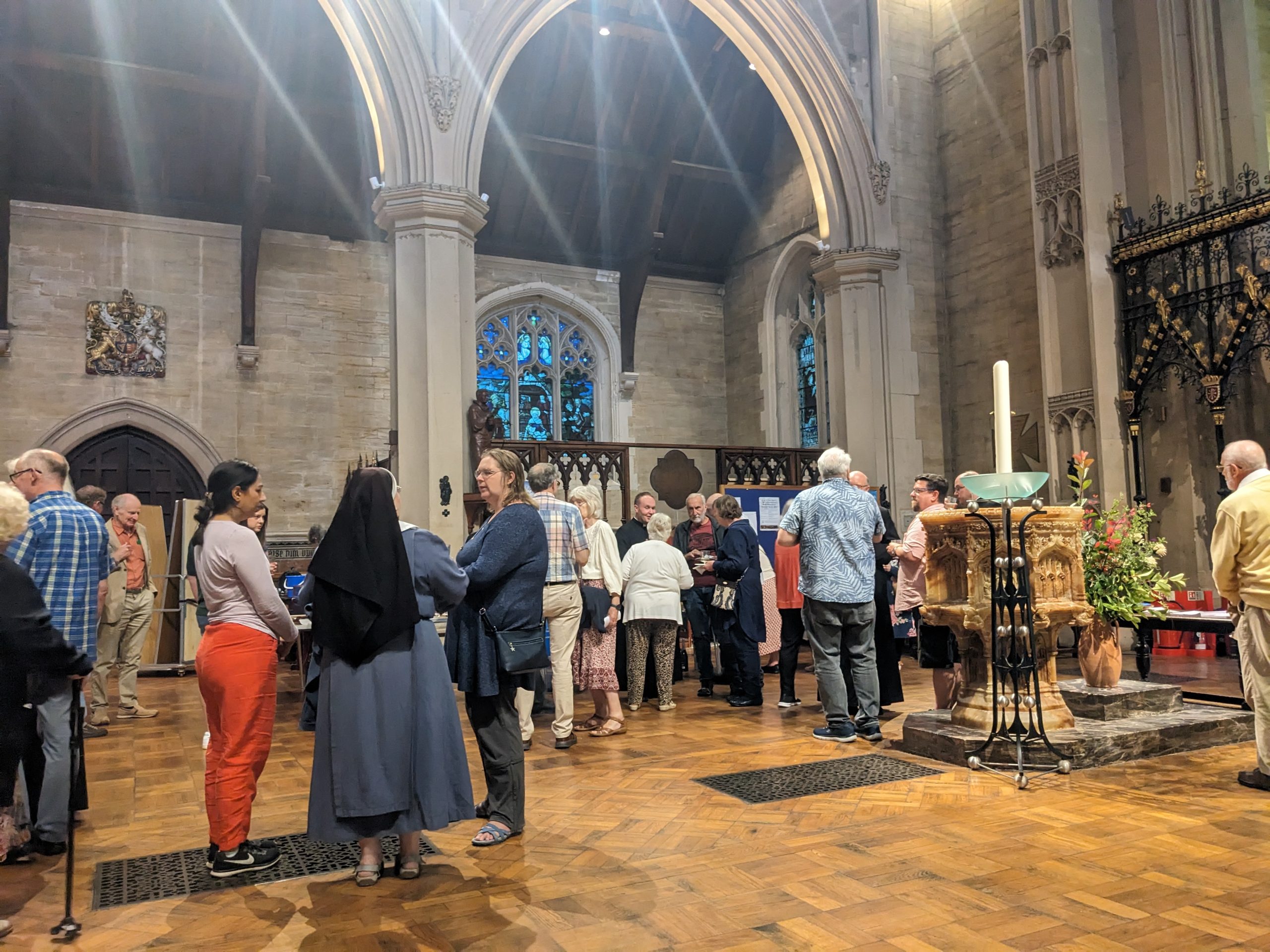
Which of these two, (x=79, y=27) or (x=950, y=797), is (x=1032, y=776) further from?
(x=79, y=27)

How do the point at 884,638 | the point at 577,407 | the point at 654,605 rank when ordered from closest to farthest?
the point at 884,638 < the point at 654,605 < the point at 577,407

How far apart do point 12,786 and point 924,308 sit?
1012cm

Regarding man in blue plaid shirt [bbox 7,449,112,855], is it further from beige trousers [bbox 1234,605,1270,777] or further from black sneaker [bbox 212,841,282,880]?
beige trousers [bbox 1234,605,1270,777]

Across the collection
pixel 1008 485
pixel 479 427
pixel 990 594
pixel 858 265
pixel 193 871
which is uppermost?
pixel 858 265

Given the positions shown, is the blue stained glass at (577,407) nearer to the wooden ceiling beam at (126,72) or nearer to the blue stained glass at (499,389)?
the blue stained glass at (499,389)

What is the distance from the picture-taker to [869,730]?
487cm

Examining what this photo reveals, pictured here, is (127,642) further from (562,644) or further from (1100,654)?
(1100,654)

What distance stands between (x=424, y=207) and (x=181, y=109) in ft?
16.2

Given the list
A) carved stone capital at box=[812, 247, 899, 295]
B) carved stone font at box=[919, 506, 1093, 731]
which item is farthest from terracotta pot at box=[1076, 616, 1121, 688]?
carved stone capital at box=[812, 247, 899, 295]

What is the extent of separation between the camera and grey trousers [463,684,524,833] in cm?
333

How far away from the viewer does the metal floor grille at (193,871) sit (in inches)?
114

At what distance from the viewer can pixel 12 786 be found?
2.63 m

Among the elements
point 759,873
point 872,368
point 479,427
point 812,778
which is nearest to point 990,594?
point 812,778

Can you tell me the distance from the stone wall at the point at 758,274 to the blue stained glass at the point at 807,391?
458mm
